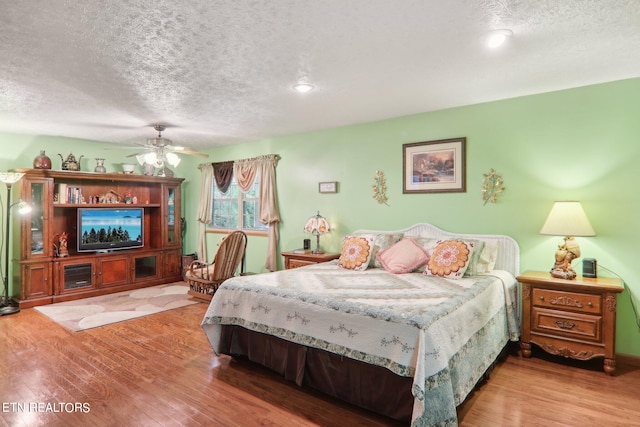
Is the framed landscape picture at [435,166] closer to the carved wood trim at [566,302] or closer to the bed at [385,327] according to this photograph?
the bed at [385,327]

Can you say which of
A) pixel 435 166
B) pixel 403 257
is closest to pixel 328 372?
pixel 403 257

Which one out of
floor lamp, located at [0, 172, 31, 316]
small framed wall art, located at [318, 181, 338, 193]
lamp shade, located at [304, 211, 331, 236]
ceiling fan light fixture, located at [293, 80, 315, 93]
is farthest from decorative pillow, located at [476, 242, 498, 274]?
floor lamp, located at [0, 172, 31, 316]

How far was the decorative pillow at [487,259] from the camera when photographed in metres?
3.57

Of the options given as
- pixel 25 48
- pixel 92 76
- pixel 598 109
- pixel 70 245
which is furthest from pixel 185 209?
pixel 598 109

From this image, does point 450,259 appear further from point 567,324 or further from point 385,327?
point 385,327

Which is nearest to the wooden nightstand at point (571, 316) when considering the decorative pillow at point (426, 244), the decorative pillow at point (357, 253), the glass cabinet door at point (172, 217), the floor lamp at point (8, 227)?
the decorative pillow at point (426, 244)

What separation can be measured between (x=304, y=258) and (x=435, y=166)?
6.62ft

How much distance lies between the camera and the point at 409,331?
7.01 feet

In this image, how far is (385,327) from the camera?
2248 mm

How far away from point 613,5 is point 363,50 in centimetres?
144

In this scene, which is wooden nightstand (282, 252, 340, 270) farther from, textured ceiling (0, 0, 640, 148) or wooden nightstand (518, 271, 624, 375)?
wooden nightstand (518, 271, 624, 375)

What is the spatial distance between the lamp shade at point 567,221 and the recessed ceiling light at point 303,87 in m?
2.50

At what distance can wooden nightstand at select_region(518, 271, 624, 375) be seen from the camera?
2.97 metres

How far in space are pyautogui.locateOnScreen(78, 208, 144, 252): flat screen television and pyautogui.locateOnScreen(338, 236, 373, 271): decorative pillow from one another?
13.3 feet
